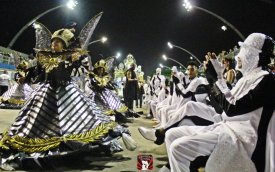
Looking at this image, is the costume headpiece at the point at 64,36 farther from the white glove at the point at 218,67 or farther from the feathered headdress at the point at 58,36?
the white glove at the point at 218,67

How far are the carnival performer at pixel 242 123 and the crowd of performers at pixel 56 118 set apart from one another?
2393mm

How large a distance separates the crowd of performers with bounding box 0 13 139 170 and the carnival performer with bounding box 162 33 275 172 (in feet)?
7.85

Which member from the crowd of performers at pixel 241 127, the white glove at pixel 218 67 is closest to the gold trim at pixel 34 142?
the crowd of performers at pixel 241 127

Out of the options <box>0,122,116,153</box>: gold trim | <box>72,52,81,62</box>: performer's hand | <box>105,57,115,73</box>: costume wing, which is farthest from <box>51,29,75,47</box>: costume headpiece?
<box>105,57,115,73</box>: costume wing

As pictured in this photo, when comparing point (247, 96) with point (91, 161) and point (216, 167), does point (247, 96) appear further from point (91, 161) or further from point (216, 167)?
point (91, 161)

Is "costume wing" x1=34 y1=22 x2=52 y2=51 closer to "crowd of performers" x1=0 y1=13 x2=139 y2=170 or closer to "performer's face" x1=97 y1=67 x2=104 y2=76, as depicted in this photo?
"crowd of performers" x1=0 y1=13 x2=139 y2=170

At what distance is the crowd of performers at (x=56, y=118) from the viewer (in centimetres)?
499

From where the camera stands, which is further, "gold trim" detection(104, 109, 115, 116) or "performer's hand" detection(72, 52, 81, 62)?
"gold trim" detection(104, 109, 115, 116)

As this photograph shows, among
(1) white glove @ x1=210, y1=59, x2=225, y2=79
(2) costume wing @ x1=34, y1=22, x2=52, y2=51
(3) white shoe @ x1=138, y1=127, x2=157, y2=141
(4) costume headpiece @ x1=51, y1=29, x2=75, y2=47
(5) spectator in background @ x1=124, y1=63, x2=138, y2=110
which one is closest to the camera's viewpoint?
(1) white glove @ x1=210, y1=59, x2=225, y2=79

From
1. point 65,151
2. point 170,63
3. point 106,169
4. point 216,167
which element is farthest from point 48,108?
point 170,63

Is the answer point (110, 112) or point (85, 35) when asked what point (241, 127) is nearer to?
point (85, 35)

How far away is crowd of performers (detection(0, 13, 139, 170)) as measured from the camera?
499 centimetres

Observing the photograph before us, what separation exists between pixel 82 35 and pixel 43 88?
1.45 metres

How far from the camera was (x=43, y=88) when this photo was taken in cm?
592
